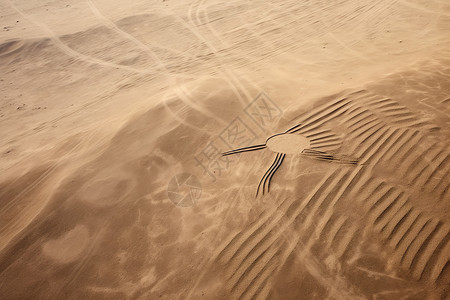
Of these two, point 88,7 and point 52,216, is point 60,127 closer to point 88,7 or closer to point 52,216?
point 52,216

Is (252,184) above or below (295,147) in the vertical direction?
below

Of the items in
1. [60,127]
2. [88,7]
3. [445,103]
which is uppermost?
[88,7]

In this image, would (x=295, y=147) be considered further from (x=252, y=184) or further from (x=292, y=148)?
(x=252, y=184)

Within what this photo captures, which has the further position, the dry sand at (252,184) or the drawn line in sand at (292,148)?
the drawn line in sand at (292,148)

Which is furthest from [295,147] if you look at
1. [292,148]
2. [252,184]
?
[252,184]

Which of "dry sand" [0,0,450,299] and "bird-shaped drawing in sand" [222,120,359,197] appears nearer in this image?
"dry sand" [0,0,450,299]

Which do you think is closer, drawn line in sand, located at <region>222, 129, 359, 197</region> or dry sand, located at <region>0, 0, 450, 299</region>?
dry sand, located at <region>0, 0, 450, 299</region>

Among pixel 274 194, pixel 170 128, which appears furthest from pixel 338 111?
pixel 170 128

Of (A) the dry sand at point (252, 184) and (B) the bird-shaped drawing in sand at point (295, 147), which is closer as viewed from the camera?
(A) the dry sand at point (252, 184)
